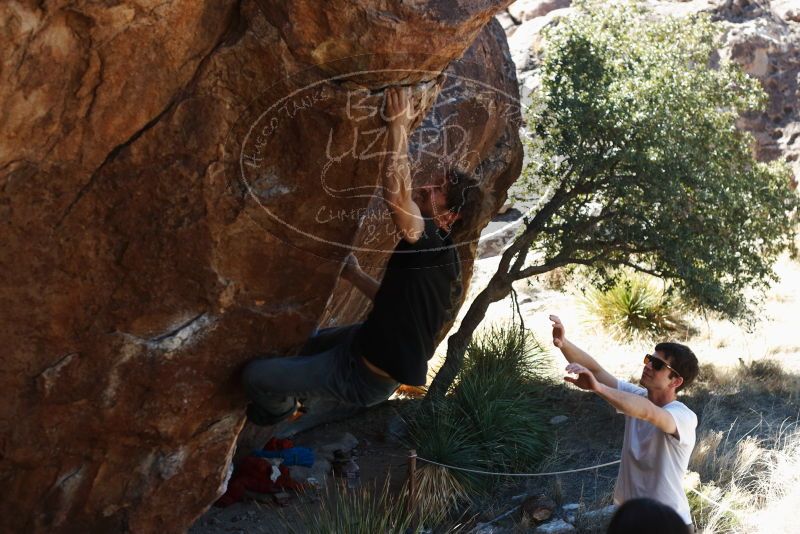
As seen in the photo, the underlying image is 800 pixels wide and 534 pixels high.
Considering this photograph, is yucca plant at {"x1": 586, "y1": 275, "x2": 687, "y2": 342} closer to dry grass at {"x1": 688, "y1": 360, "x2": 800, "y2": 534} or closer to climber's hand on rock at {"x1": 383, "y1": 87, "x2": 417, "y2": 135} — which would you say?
dry grass at {"x1": 688, "y1": 360, "x2": 800, "y2": 534}

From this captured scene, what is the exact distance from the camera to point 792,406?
977 cm

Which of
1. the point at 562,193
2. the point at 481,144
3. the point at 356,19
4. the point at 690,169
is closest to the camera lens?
the point at 356,19

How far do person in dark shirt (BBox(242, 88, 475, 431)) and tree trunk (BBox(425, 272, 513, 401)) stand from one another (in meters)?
5.10

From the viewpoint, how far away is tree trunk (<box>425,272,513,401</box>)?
399 inches

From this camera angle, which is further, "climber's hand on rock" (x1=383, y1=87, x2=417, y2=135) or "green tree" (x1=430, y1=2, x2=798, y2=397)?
"green tree" (x1=430, y1=2, x2=798, y2=397)

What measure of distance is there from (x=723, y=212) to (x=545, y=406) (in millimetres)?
2812

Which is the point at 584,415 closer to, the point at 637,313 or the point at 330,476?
the point at 330,476

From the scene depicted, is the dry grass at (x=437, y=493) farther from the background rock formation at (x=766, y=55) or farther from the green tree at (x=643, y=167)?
the background rock formation at (x=766, y=55)

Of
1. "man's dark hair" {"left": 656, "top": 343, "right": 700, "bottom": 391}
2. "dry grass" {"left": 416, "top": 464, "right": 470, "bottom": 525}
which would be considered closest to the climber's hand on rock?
"man's dark hair" {"left": 656, "top": 343, "right": 700, "bottom": 391}

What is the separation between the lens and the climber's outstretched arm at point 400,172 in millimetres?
4414

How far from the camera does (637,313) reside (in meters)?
13.1

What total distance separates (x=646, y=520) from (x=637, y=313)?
10991 mm

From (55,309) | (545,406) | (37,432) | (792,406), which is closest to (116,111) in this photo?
(55,309)

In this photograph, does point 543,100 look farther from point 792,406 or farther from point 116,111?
point 116,111
